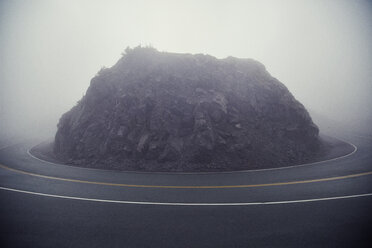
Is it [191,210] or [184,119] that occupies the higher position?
[184,119]

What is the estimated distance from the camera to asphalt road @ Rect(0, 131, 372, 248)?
15.8 feet

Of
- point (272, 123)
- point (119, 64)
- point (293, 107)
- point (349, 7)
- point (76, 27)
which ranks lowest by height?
point (272, 123)

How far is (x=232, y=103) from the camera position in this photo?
645 inches

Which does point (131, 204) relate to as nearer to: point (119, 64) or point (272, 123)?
point (272, 123)

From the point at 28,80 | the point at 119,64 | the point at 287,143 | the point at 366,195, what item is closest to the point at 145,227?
the point at 366,195

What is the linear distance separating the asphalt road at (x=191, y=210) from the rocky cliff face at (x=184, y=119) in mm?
2874

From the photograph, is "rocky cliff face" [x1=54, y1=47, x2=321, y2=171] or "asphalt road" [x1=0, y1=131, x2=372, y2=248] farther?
"rocky cliff face" [x1=54, y1=47, x2=321, y2=171]

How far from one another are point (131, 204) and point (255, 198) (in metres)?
4.67

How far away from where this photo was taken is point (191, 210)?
6305mm

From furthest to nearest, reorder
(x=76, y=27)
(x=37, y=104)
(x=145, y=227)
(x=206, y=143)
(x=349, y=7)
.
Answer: (x=76, y=27), (x=349, y=7), (x=37, y=104), (x=206, y=143), (x=145, y=227)

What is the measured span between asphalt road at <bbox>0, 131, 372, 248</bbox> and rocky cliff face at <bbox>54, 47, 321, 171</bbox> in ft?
9.43

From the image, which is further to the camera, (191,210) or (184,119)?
(184,119)

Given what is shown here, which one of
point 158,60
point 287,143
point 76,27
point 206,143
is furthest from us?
point 76,27

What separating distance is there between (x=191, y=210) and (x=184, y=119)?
9.37 meters
